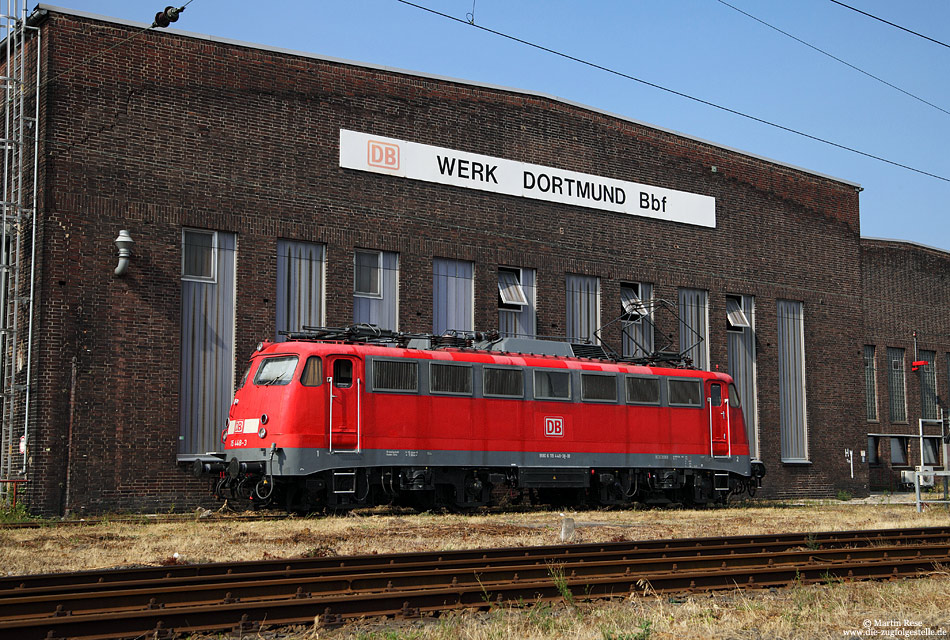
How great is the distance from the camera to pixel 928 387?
45750mm

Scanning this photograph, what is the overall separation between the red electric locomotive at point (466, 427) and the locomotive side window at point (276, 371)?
0.10ft

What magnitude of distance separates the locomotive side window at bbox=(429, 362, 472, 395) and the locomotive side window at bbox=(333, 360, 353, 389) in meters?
1.99

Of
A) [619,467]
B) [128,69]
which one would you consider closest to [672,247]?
[619,467]

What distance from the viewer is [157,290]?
23344 mm

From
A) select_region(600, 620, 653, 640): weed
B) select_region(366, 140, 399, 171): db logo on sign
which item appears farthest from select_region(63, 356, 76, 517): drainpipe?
select_region(600, 620, 653, 640): weed

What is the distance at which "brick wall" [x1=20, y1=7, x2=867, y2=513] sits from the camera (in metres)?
22.3

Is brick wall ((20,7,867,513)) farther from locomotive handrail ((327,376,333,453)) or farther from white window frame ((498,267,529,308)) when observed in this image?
locomotive handrail ((327,376,333,453))

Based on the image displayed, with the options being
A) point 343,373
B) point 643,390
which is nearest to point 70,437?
point 343,373

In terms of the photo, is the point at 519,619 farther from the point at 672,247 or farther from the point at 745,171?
the point at 745,171

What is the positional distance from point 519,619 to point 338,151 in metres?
18.8

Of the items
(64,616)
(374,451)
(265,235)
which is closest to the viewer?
(64,616)

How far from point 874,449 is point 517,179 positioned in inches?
921

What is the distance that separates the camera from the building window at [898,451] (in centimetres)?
4403

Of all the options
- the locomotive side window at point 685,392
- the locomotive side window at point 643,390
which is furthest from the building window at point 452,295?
the locomotive side window at point 685,392
